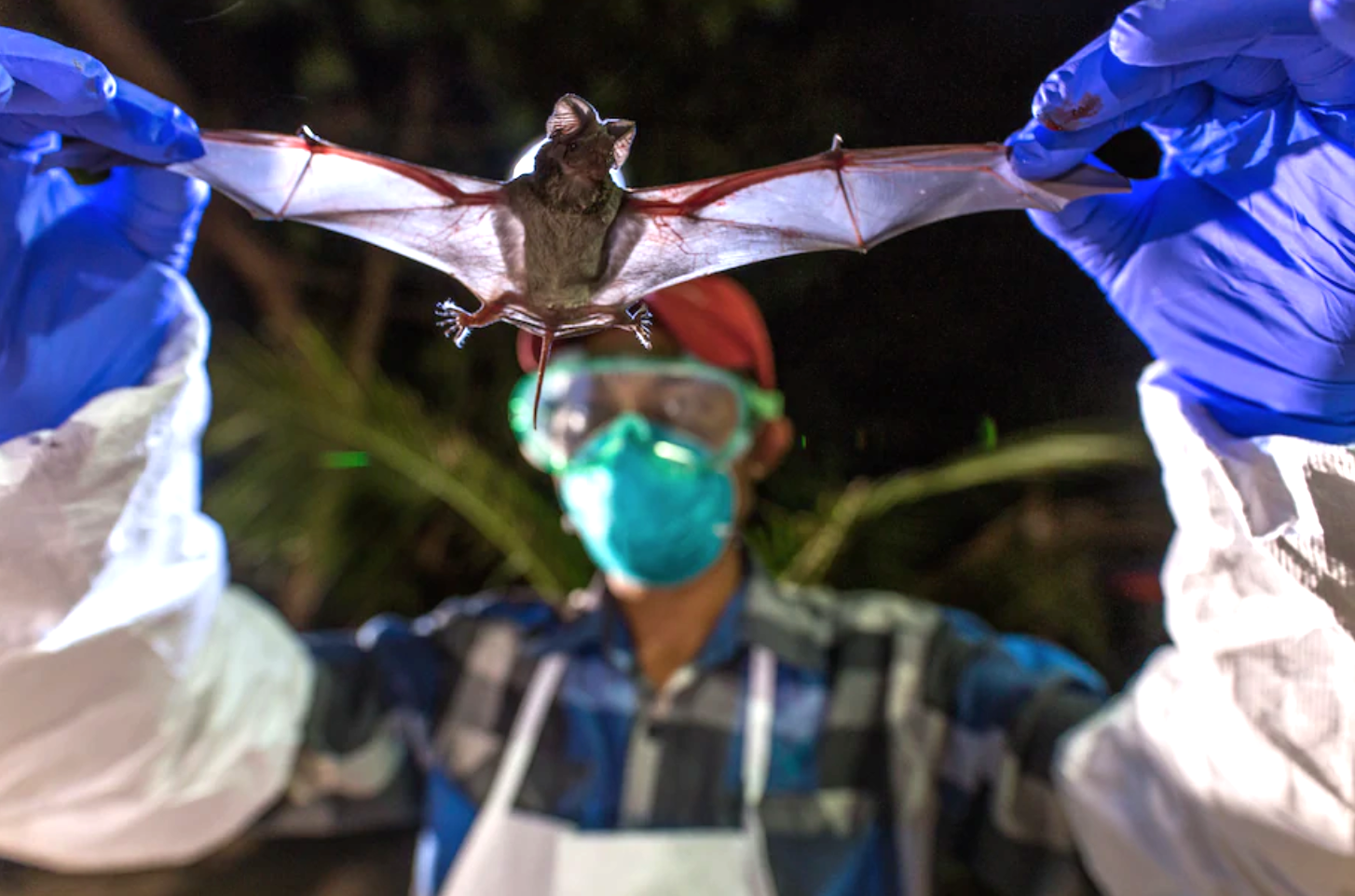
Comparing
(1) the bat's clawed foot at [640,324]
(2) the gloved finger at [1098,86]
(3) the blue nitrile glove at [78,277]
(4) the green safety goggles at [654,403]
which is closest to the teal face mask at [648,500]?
(4) the green safety goggles at [654,403]

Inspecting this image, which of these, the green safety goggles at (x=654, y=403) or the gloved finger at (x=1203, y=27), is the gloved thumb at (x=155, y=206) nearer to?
the green safety goggles at (x=654, y=403)

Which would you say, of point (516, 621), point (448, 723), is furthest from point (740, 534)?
point (448, 723)

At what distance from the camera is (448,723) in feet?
4.08

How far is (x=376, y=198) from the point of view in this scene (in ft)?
2.48

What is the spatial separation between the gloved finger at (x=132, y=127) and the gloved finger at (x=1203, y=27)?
669 millimetres

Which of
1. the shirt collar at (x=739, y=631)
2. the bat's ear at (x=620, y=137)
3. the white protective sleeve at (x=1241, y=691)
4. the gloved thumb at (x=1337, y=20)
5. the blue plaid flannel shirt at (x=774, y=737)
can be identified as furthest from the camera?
the shirt collar at (x=739, y=631)

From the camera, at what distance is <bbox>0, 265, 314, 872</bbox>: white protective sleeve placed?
2.75 ft

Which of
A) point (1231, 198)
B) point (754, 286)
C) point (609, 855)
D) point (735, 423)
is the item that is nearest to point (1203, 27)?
point (1231, 198)

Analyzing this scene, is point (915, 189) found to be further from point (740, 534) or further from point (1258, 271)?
point (740, 534)

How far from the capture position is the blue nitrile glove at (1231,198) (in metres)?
0.61

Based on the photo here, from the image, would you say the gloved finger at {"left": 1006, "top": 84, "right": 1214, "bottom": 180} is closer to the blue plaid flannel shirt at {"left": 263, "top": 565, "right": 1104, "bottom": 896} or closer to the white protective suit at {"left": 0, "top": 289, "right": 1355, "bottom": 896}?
the white protective suit at {"left": 0, "top": 289, "right": 1355, "bottom": 896}

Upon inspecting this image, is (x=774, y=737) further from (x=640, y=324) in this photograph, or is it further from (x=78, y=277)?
(x=78, y=277)

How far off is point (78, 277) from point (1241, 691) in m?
1.13

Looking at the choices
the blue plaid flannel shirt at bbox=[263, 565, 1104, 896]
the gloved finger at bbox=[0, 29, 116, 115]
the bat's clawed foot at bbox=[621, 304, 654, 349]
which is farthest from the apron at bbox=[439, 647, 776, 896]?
the gloved finger at bbox=[0, 29, 116, 115]
